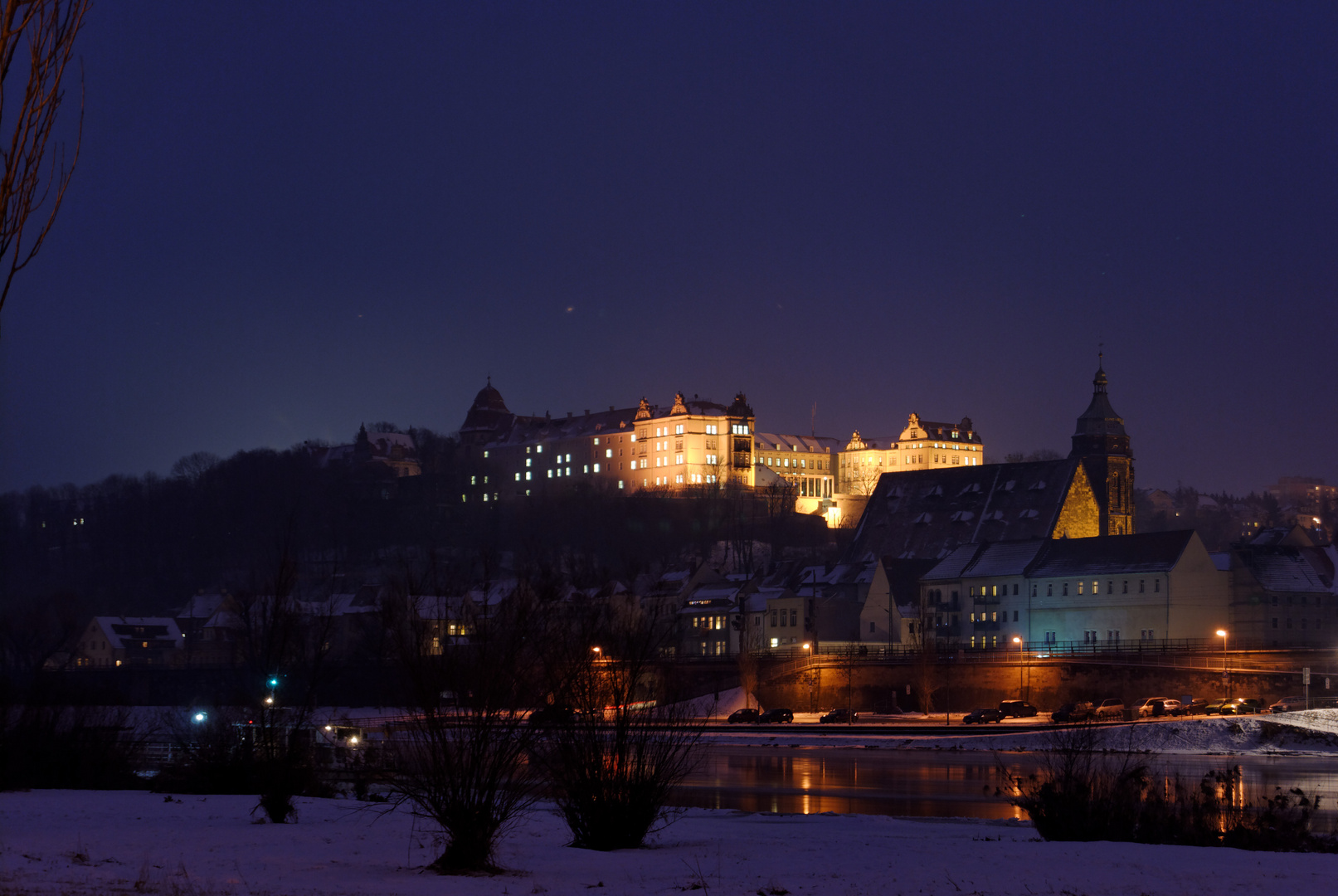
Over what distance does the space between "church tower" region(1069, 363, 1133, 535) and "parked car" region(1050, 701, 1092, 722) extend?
229 ft

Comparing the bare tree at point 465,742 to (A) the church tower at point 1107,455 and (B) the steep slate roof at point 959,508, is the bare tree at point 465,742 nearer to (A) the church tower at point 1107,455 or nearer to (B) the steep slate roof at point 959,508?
(B) the steep slate roof at point 959,508

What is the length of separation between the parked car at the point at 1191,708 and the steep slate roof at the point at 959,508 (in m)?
38.7

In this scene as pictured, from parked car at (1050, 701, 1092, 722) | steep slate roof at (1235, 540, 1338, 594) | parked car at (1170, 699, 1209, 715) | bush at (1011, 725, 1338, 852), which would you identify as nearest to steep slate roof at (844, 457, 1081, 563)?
steep slate roof at (1235, 540, 1338, 594)

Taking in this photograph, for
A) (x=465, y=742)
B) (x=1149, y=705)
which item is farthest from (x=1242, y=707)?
(x=465, y=742)

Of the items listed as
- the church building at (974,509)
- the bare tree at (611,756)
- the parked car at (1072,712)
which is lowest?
the parked car at (1072,712)

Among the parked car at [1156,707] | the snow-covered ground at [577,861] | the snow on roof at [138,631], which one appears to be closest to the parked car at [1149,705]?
the parked car at [1156,707]

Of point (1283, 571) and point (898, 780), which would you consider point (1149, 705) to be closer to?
point (1283, 571)

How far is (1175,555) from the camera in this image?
87.6 m

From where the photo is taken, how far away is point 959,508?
395 feet

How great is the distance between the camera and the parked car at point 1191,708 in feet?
223

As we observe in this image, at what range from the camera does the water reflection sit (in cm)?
3409

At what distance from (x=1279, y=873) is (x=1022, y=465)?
10263 centimetres

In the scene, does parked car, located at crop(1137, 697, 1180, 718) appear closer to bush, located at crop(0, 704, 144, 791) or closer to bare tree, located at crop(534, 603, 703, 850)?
bush, located at crop(0, 704, 144, 791)

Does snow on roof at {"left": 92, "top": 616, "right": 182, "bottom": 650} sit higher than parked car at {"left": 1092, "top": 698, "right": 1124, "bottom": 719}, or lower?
higher
